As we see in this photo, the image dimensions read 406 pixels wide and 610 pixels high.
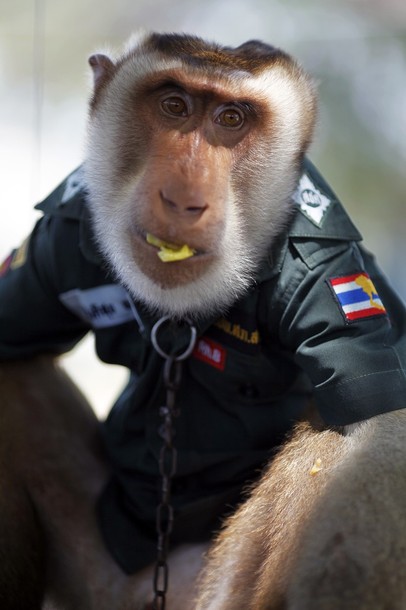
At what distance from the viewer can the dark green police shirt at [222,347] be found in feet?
7.90

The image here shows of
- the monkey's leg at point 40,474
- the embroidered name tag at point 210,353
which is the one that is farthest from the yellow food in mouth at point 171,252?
the monkey's leg at point 40,474

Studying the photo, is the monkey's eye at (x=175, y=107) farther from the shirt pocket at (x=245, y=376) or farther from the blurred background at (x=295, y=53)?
the blurred background at (x=295, y=53)

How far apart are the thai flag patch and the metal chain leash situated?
474mm

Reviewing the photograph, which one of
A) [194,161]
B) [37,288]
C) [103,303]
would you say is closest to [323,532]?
[194,161]

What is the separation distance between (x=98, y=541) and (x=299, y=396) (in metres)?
0.84

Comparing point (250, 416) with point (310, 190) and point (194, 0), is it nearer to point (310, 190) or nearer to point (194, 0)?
point (310, 190)

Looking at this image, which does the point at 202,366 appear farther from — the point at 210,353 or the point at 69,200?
the point at 69,200

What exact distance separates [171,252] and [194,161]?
0.83ft

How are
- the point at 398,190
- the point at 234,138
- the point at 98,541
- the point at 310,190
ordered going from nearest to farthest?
the point at 234,138
the point at 310,190
the point at 98,541
the point at 398,190

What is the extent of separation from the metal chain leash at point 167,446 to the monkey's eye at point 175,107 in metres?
0.61

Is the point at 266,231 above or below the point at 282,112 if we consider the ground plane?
below

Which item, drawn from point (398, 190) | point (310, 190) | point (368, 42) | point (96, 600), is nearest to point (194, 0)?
point (368, 42)

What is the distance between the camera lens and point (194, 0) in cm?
768

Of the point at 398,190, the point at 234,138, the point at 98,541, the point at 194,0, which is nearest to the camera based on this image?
the point at 234,138
